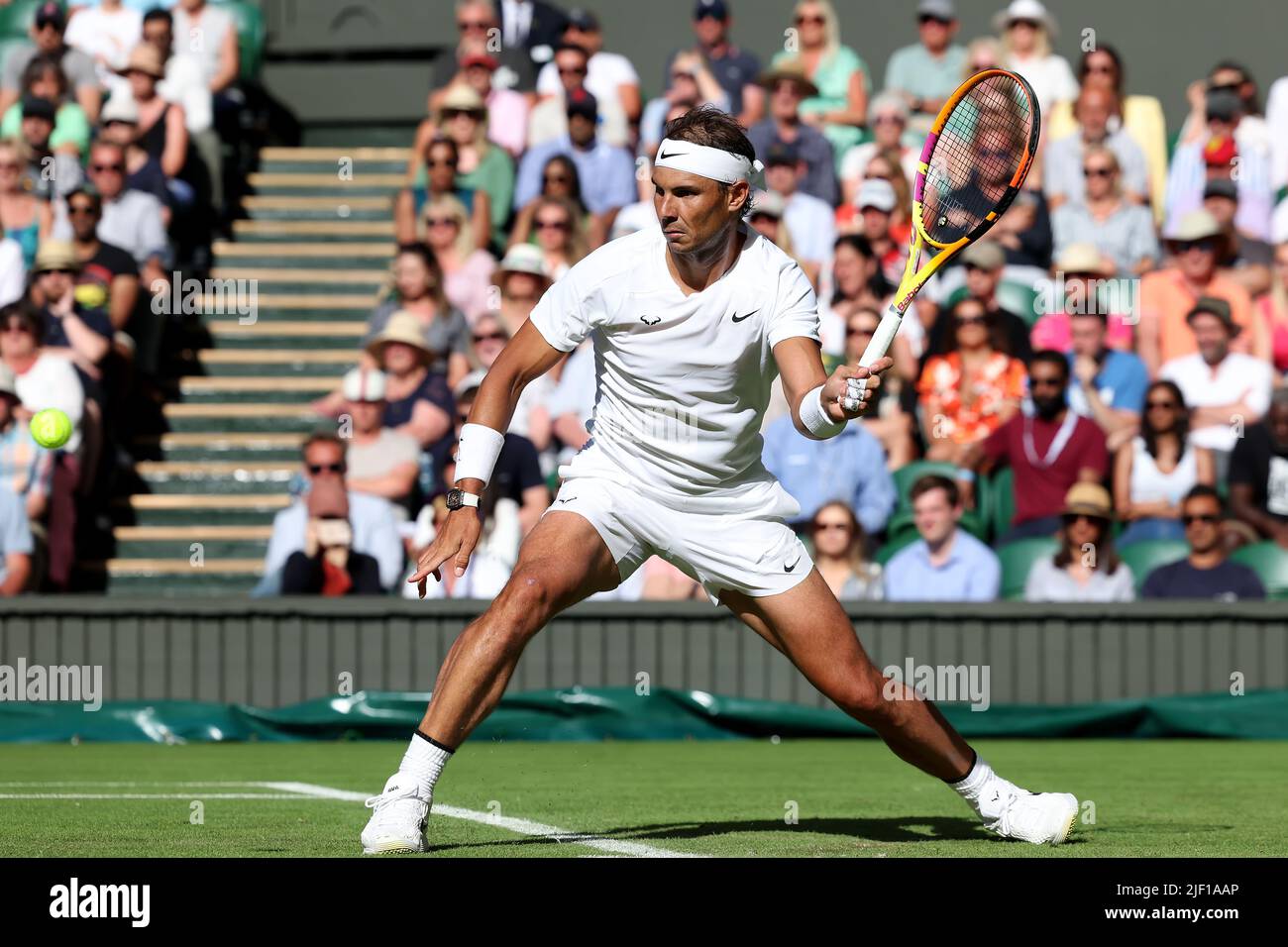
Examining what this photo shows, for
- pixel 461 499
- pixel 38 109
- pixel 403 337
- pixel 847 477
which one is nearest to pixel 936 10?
pixel 403 337

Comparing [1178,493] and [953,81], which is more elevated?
[953,81]

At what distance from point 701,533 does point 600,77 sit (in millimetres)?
10189

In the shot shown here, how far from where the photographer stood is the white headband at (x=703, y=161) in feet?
19.5

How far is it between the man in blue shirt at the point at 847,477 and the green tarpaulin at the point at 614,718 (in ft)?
3.90

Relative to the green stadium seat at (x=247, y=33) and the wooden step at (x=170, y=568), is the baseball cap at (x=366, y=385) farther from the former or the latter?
the green stadium seat at (x=247, y=33)

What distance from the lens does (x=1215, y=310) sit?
12.5 metres

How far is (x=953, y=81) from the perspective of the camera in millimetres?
15453

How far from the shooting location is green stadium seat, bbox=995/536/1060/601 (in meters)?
11.6

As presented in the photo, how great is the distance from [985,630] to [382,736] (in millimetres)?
3020

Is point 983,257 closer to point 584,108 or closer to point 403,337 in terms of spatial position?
point 584,108

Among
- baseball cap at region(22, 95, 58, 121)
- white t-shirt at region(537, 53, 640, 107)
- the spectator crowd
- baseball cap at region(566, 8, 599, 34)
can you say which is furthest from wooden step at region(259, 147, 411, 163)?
baseball cap at region(22, 95, 58, 121)

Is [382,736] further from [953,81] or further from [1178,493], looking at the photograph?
[953,81]

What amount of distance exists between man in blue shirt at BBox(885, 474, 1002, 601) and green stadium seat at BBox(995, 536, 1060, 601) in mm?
237
